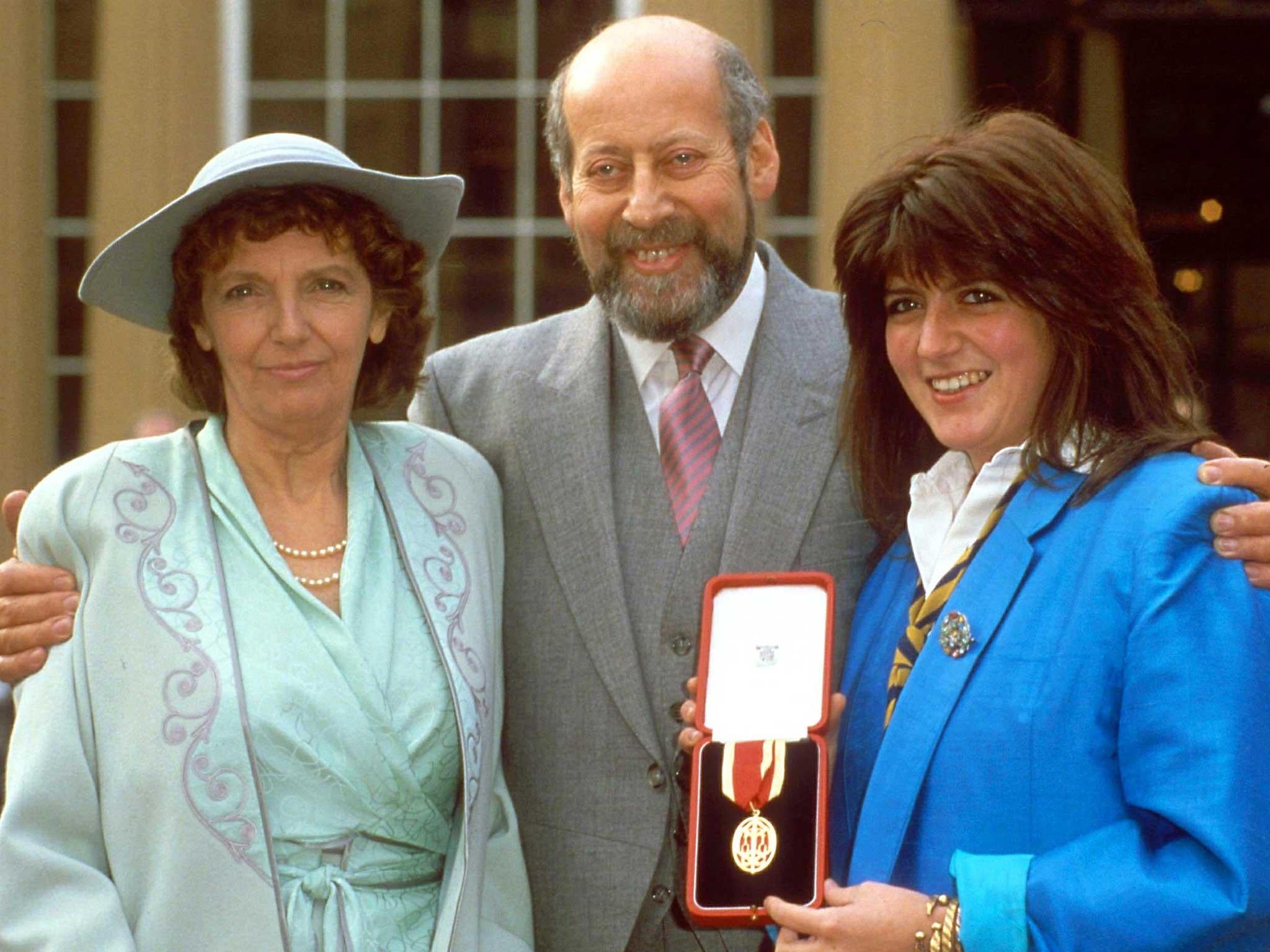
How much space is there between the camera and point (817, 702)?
2.26 m

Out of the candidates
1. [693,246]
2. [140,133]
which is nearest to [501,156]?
[140,133]

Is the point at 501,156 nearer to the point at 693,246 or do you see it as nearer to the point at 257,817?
the point at 693,246

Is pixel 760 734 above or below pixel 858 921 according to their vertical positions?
above

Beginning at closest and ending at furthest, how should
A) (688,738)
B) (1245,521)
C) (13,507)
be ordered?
(1245,521) < (688,738) < (13,507)

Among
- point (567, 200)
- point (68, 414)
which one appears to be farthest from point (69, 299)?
point (567, 200)

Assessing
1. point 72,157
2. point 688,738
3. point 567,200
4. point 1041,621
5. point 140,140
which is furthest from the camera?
point 72,157

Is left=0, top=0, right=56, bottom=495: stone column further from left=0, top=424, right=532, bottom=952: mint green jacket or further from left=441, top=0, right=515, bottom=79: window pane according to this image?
left=0, top=424, right=532, bottom=952: mint green jacket

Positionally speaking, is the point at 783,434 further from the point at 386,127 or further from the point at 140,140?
the point at 140,140

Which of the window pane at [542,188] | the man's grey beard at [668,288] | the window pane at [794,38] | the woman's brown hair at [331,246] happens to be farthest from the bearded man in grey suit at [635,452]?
the window pane at [542,188]

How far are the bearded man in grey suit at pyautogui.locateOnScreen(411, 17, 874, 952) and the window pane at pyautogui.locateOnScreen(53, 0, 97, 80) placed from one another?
4132 millimetres

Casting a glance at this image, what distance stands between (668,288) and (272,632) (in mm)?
947

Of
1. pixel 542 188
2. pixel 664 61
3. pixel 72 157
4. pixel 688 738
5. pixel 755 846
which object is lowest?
pixel 755 846

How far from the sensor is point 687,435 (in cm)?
292

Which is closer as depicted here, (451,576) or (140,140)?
(451,576)
